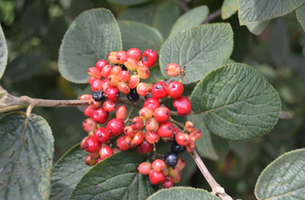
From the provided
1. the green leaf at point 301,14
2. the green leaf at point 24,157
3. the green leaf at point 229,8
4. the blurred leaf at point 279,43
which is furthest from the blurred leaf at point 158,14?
the blurred leaf at point 279,43

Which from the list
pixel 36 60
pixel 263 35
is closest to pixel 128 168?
pixel 36 60

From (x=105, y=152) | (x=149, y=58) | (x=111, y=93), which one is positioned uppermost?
(x=149, y=58)

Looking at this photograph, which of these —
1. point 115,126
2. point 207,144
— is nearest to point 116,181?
point 115,126

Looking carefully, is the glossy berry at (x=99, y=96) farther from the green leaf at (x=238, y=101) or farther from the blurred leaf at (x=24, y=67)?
the blurred leaf at (x=24, y=67)

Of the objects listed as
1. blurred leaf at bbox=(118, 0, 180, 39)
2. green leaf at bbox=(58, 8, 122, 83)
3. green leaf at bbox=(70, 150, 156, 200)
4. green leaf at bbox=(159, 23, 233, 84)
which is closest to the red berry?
green leaf at bbox=(70, 150, 156, 200)

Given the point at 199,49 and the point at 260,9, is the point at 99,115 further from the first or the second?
the point at 260,9

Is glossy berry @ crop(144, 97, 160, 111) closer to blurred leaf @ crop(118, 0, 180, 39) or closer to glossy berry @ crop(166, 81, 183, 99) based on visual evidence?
glossy berry @ crop(166, 81, 183, 99)

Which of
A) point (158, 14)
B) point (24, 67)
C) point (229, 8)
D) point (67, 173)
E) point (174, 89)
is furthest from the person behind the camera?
point (24, 67)
